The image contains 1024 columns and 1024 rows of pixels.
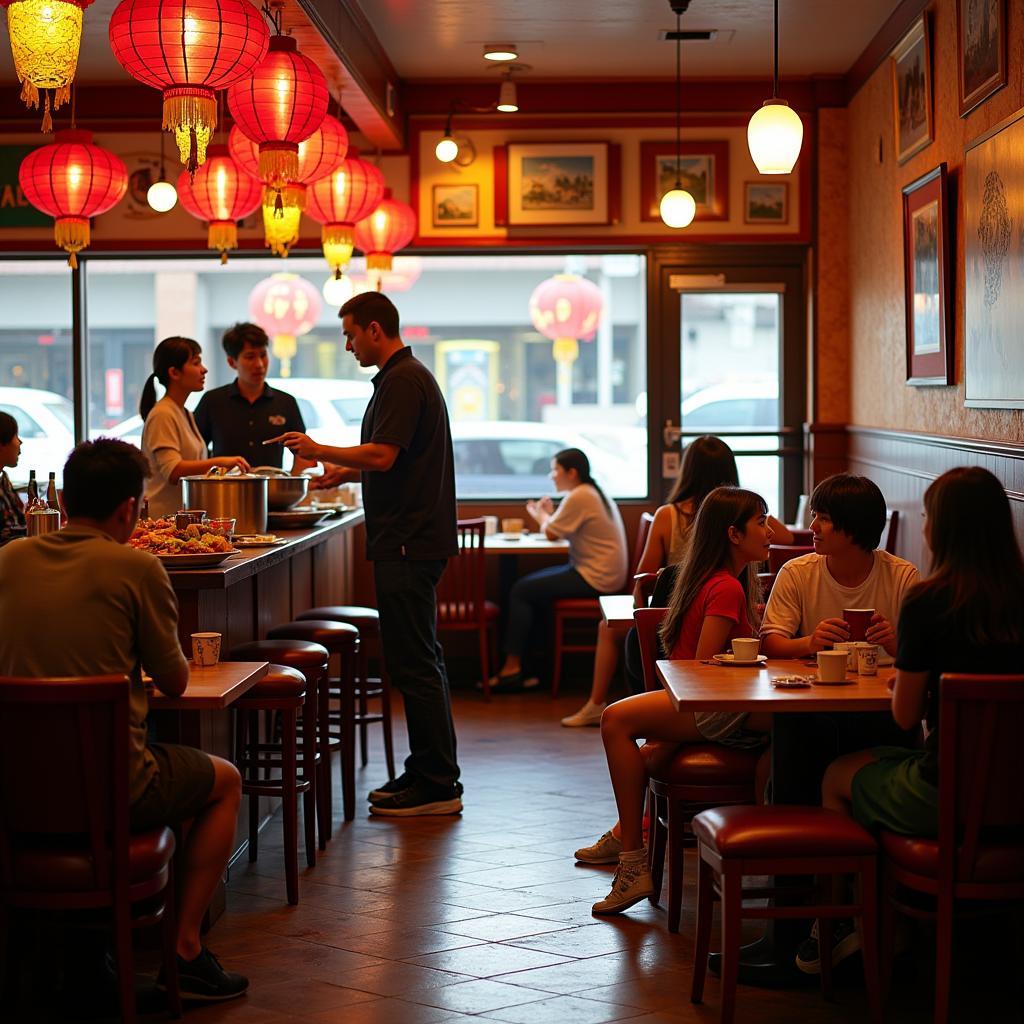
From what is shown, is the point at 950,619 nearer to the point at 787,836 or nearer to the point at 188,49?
the point at 787,836

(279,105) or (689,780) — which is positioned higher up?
(279,105)

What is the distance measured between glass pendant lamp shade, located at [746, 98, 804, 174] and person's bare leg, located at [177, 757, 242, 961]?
2971mm

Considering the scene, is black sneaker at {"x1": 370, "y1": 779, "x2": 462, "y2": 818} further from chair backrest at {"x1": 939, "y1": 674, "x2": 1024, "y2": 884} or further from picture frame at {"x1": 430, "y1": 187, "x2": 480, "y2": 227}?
picture frame at {"x1": 430, "y1": 187, "x2": 480, "y2": 227}

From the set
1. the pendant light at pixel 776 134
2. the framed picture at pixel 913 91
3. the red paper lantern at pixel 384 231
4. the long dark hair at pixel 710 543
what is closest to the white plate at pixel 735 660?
the long dark hair at pixel 710 543

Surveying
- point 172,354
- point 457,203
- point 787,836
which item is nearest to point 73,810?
point 787,836

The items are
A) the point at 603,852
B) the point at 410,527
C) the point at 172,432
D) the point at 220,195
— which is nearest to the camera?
the point at 603,852

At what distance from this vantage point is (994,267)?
4883mm

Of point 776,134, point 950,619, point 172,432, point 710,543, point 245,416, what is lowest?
point 950,619

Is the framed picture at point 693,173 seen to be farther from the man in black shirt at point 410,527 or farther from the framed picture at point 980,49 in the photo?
the man in black shirt at point 410,527

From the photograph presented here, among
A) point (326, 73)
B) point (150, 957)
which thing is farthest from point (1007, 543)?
point (326, 73)

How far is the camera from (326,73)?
635 cm

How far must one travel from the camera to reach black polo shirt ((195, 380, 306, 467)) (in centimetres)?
686

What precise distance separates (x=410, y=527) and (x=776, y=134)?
6.29 ft

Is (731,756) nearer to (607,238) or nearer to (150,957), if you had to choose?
(150,957)
